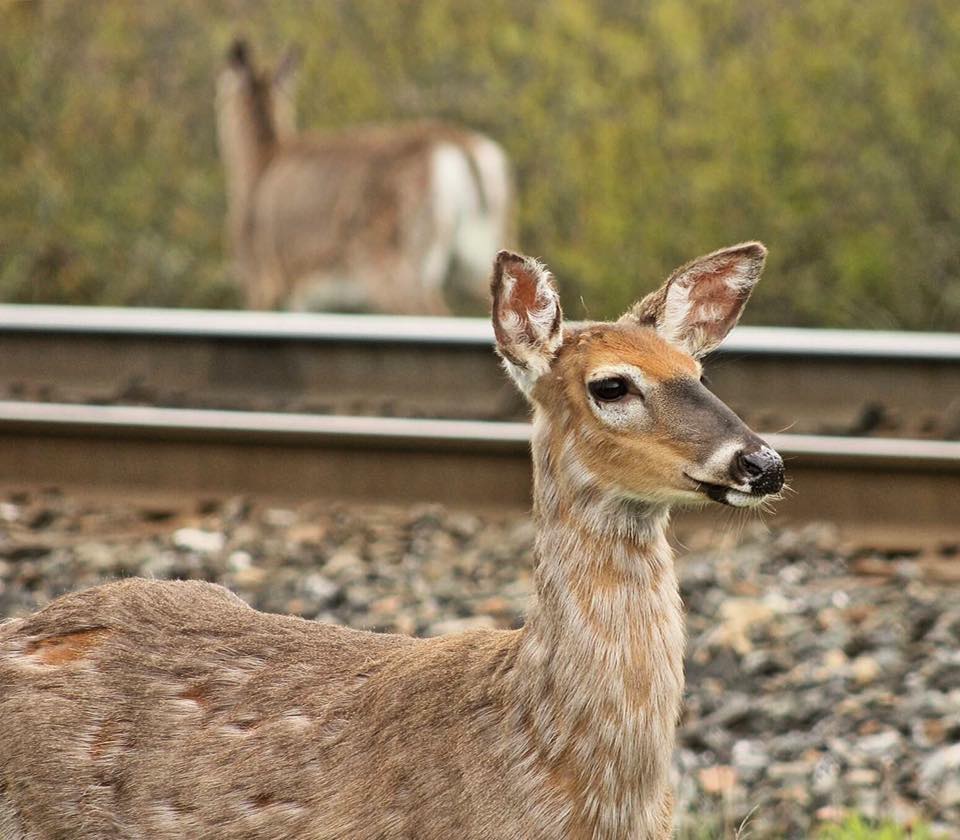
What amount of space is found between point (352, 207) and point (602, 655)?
1112 cm

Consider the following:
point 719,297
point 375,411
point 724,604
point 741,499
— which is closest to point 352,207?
point 375,411

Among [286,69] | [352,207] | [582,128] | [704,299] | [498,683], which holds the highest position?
[704,299]

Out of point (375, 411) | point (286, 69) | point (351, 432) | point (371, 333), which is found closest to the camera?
point (351, 432)

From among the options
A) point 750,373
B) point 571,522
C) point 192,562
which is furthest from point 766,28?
point 571,522

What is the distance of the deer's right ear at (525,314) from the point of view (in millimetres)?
3355

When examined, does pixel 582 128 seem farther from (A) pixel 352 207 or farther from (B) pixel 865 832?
(B) pixel 865 832

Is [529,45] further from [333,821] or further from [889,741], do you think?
[333,821]

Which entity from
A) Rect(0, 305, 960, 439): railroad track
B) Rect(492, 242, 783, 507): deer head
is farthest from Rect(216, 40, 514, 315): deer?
Rect(492, 242, 783, 507): deer head

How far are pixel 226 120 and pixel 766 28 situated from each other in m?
4.41

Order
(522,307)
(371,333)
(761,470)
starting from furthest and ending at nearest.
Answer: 1. (371,333)
2. (522,307)
3. (761,470)

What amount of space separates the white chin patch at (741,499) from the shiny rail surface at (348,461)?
397cm

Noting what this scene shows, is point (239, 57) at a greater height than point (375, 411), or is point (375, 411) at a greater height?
point (239, 57)

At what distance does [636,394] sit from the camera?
3.29 meters

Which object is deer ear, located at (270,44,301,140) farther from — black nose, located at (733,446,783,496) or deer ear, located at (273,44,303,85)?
black nose, located at (733,446,783,496)
